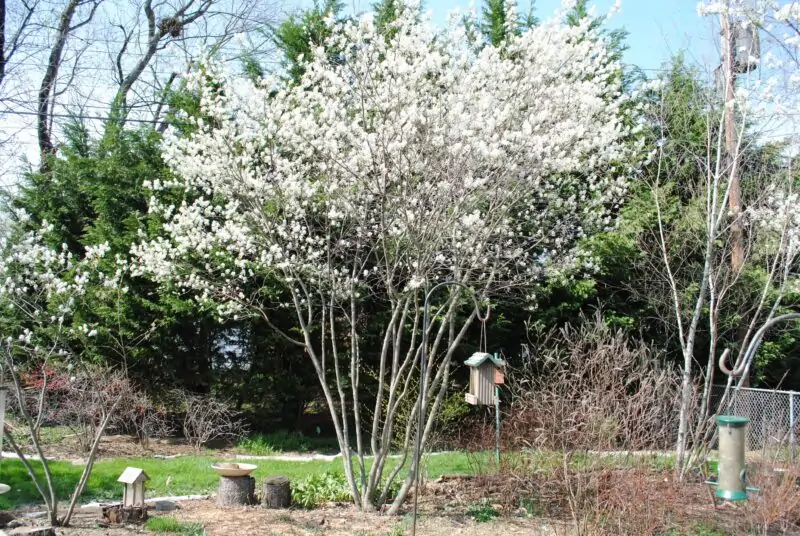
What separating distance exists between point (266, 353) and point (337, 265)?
12.0ft

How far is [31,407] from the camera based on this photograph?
9656mm

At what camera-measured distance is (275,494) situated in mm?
6270

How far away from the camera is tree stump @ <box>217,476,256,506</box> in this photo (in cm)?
626

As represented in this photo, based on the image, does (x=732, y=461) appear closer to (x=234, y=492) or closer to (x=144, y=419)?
(x=234, y=492)

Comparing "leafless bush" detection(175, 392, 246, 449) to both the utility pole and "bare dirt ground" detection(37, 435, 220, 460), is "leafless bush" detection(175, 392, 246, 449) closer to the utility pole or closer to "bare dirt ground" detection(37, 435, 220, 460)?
"bare dirt ground" detection(37, 435, 220, 460)

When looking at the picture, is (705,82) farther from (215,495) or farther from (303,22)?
(215,495)

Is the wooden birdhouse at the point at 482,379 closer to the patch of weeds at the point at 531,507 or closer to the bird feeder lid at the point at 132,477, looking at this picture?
the patch of weeds at the point at 531,507

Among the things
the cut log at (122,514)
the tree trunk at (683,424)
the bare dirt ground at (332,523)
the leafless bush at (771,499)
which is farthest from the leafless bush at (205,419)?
the leafless bush at (771,499)

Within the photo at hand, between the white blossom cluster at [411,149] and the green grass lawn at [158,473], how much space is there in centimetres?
217

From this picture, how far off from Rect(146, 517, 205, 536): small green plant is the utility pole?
6165 millimetres

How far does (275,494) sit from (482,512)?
1.88 metres

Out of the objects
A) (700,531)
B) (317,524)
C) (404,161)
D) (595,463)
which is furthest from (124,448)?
(700,531)

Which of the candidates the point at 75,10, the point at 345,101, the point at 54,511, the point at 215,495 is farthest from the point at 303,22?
the point at 54,511

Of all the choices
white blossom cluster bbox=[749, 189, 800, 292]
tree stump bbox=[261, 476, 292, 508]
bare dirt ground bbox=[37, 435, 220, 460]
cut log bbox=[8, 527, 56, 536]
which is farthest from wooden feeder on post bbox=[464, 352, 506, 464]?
bare dirt ground bbox=[37, 435, 220, 460]
